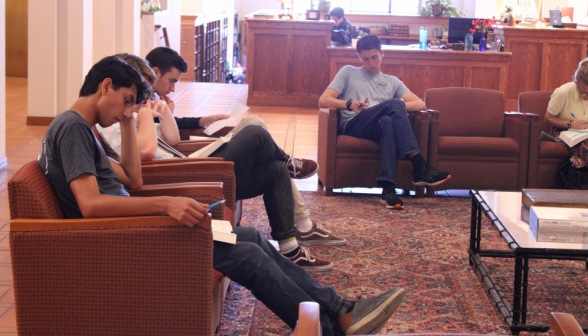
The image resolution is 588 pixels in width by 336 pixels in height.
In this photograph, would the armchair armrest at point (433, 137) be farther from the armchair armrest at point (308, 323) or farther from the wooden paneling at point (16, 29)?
the wooden paneling at point (16, 29)

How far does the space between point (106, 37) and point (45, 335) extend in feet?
21.0

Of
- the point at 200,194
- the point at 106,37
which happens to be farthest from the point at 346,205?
the point at 106,37

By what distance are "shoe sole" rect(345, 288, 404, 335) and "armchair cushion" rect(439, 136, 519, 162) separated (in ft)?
7.82

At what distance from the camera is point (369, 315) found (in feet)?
6.98

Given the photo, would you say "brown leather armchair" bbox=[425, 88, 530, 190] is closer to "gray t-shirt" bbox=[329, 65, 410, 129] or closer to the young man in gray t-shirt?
the young man in gray t-shirt

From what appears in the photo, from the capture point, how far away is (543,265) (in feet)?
10.4

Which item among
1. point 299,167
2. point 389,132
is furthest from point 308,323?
point 389,132

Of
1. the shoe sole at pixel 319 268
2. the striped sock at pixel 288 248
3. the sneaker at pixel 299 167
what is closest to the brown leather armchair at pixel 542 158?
the sneaker at pixel 299 167

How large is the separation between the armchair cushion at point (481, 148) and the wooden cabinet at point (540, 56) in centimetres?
451

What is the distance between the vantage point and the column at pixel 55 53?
624 centimetres

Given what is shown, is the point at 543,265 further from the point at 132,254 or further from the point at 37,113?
the point at 37,113

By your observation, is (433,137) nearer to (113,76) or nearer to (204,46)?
(113,76)

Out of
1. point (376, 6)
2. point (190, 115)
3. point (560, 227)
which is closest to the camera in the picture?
Result: point (560, 227)

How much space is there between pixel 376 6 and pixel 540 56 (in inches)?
323
